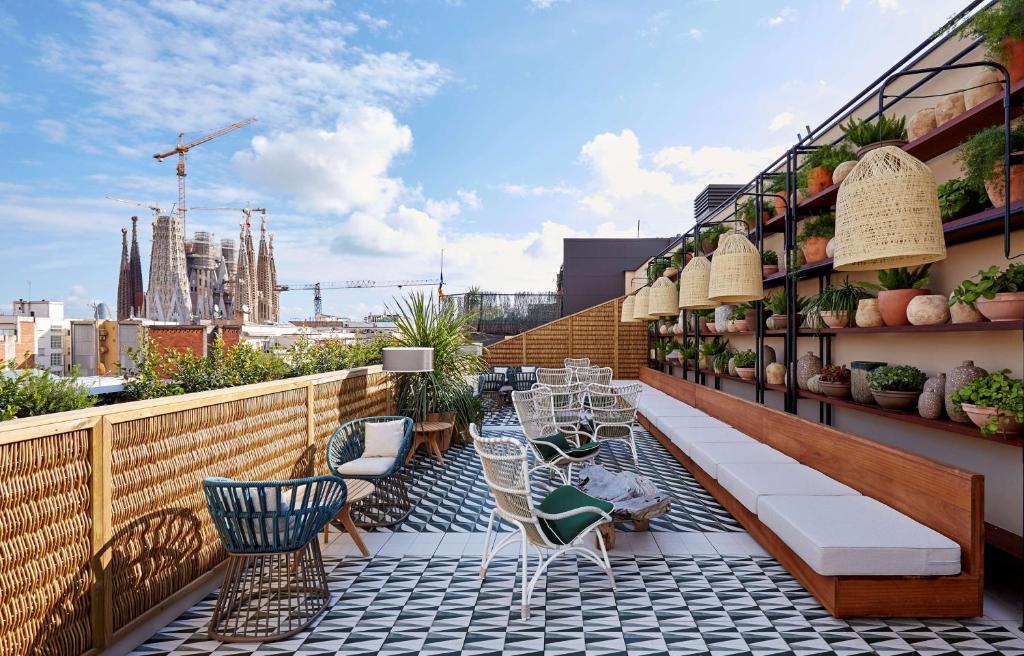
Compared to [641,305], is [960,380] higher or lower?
lower

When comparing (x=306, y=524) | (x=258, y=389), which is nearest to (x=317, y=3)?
(x=258, y=389)

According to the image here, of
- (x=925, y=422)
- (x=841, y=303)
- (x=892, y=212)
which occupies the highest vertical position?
(x=892, y=212)

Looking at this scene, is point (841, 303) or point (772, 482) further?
point (841, 303)

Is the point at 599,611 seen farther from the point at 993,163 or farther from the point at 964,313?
the point at 993,163

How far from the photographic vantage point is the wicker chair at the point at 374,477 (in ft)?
13.4

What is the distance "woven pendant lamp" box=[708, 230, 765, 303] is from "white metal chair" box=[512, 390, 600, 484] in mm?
1756

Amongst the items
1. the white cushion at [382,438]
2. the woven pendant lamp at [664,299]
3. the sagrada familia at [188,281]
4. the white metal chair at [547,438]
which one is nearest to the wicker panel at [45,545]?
the white cushion at [382,438]

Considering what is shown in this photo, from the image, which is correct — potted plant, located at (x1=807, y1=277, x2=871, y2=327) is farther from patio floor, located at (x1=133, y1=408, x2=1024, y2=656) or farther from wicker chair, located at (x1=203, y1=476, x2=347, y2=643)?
wicker chair, located at (x1=203, y1=476, x2=347, y2=643)

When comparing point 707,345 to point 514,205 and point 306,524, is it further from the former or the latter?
point 514,205

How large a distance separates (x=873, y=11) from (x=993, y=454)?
3.62 m

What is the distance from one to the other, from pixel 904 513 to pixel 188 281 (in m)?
54.6

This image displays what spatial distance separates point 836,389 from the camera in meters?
3.91

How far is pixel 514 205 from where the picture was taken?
561 inches

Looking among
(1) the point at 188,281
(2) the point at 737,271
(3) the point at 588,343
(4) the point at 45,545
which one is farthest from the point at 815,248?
(1) the point at 188,281
